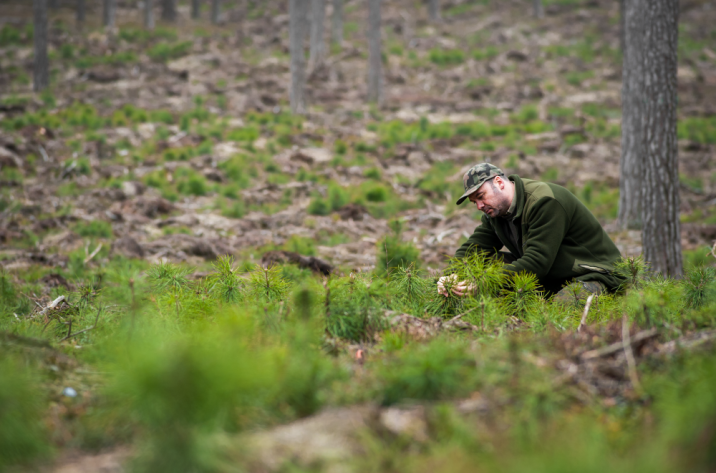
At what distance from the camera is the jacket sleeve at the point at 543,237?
418 cm

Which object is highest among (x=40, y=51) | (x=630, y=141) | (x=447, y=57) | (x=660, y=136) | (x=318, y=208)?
(x=447, y=57)

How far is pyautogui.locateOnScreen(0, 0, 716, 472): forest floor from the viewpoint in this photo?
725 centimetres

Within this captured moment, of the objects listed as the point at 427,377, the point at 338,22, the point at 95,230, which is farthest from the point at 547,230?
the point at 338,22

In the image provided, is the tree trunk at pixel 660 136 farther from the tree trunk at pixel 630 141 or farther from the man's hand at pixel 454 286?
the man's hand at pixel 454 286

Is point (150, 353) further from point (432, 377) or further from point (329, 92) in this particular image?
point (329, 92)

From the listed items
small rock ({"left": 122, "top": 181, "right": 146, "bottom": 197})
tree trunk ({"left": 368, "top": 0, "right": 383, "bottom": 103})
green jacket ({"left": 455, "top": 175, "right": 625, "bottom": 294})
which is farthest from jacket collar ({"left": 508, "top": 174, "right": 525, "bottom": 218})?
tree trunk ({"left": 368, "top": 0, "right": 383, "bottom": 103})

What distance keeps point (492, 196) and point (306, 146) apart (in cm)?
903

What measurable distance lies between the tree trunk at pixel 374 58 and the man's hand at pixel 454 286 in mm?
14537

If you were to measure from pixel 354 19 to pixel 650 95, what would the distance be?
86.8 ft

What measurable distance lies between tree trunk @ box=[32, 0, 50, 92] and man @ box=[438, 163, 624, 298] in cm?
1725

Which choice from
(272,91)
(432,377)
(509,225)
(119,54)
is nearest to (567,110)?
(272,91)

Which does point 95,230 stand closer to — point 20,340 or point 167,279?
point 167,279

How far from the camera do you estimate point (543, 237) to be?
426 cm

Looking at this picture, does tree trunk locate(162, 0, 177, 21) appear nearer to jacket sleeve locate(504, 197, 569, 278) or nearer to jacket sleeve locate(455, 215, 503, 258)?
jacket sleeve locate(455, 215, 503, 258)
